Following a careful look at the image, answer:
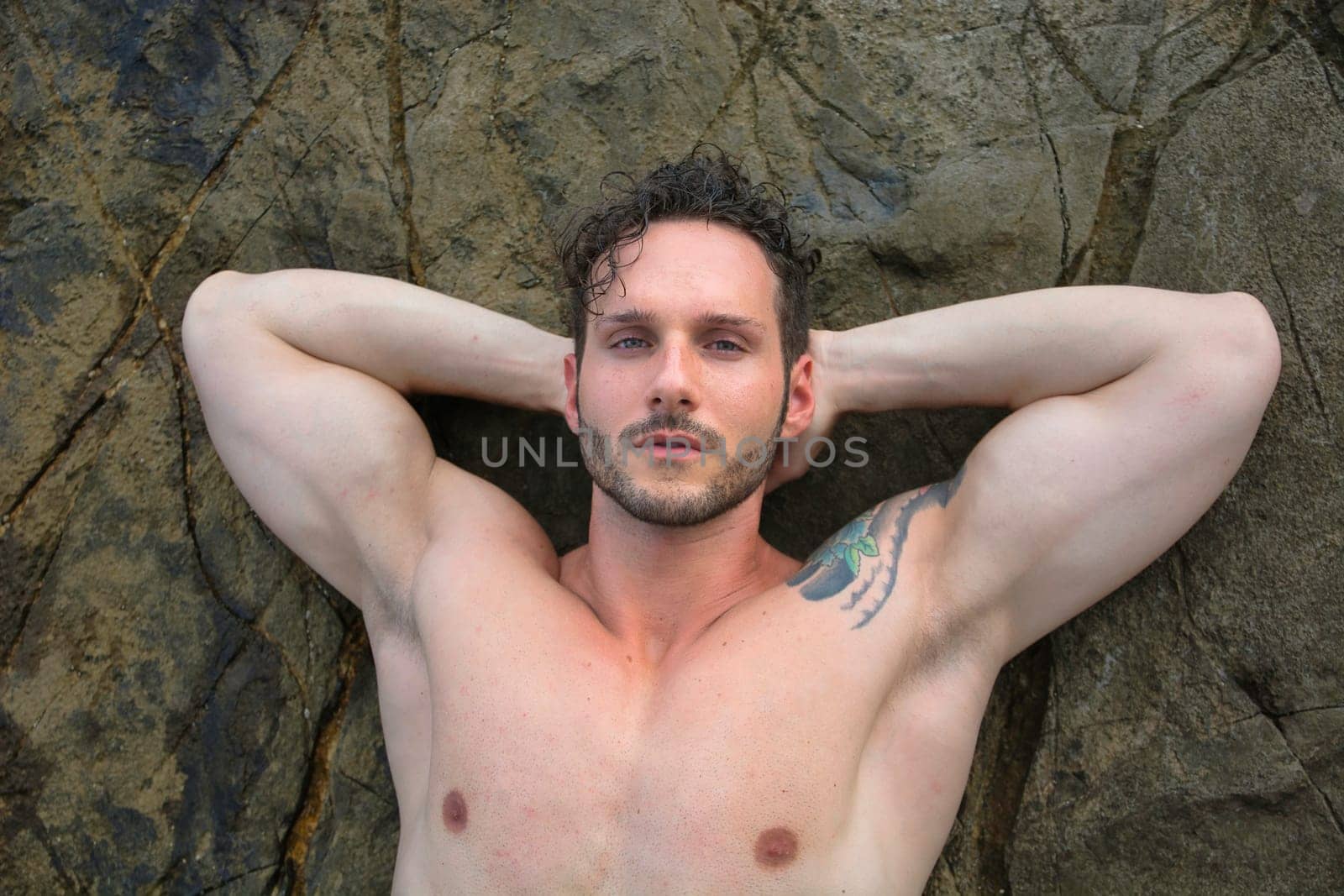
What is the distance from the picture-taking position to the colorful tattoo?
7.24ft

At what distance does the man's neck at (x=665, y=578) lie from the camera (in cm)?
232

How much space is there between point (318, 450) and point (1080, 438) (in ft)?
5.14

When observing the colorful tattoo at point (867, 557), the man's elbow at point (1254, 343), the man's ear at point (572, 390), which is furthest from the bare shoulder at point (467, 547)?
the man's elbow at point (1254, 343)

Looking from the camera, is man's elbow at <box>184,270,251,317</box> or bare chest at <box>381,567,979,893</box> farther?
man's elbow at <box>184,270,251,317</box>

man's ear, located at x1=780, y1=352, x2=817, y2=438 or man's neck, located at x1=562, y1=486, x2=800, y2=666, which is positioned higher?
man's ear, located at x1=780, y1=352, x2=817, y2=438

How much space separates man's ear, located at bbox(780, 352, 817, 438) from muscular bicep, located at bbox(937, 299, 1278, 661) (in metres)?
0.39

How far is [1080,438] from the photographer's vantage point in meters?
2.13

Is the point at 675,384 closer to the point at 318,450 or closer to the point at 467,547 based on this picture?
the point at 467,547

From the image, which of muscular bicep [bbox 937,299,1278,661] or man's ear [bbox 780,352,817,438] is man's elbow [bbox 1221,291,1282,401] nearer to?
muscular bicep [bbox 937,299,1278,661]

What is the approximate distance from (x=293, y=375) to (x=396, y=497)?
14.0 inches

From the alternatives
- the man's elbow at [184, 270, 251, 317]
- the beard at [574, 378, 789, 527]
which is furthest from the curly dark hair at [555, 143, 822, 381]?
the man's elbow at [184, 270, 251, 317]

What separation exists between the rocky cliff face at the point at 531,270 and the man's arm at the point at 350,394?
0.28 meters

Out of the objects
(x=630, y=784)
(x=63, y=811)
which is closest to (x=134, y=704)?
(x=63, y=811)

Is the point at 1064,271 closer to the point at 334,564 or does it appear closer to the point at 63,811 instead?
the point at 334,564
